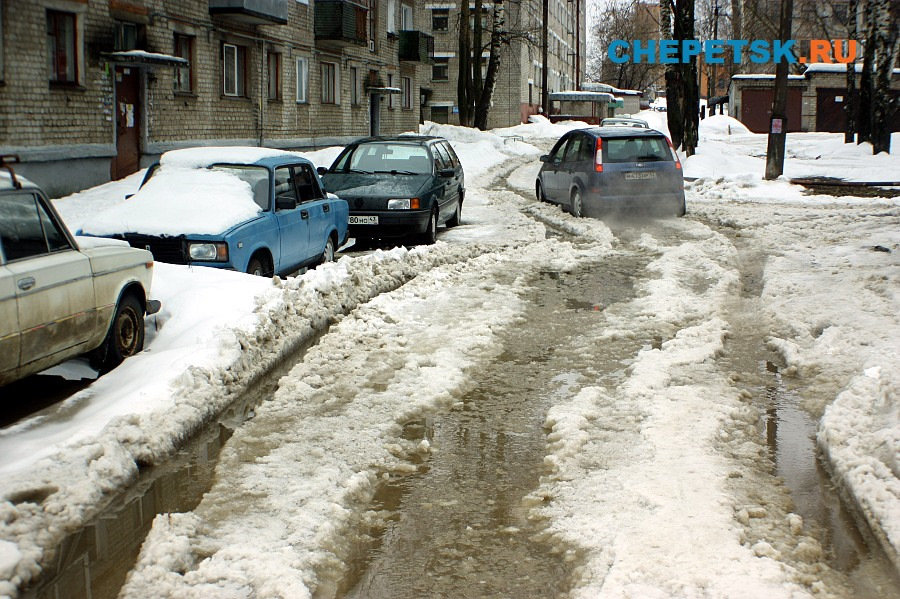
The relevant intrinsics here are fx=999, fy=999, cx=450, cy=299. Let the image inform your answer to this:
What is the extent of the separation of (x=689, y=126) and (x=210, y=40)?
45.7ft

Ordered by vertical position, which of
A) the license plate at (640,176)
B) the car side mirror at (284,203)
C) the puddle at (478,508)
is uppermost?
the license plate at (640,176)

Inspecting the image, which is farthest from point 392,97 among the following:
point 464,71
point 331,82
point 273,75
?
point 273,75

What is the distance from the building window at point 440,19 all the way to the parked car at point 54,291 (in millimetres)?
61285

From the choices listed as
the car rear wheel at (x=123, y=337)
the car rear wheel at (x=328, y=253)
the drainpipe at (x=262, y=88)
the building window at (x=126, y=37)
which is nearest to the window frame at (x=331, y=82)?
the drainpipe at (x=262, y=88)

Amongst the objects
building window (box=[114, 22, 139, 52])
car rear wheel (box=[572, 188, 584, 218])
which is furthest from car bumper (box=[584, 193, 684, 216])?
building window (box=[114, 22, 139, 52])

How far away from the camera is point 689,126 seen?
96.9 ft

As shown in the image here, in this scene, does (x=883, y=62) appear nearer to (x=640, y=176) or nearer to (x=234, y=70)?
(x=640, y=176)

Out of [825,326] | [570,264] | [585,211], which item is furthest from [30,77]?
[825,326]

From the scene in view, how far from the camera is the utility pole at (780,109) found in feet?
71.8

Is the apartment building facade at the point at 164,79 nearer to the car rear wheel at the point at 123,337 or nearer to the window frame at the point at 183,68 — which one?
the window frame at the point at 183,68

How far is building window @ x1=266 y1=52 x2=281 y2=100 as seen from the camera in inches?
1117

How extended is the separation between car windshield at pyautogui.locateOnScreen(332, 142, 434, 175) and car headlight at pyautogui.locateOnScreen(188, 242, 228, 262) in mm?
5834

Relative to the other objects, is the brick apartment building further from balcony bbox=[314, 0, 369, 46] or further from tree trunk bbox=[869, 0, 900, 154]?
tree trunk bbox=[869, 0, 900, 154]

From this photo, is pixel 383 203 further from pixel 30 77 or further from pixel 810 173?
pixel 810 173
